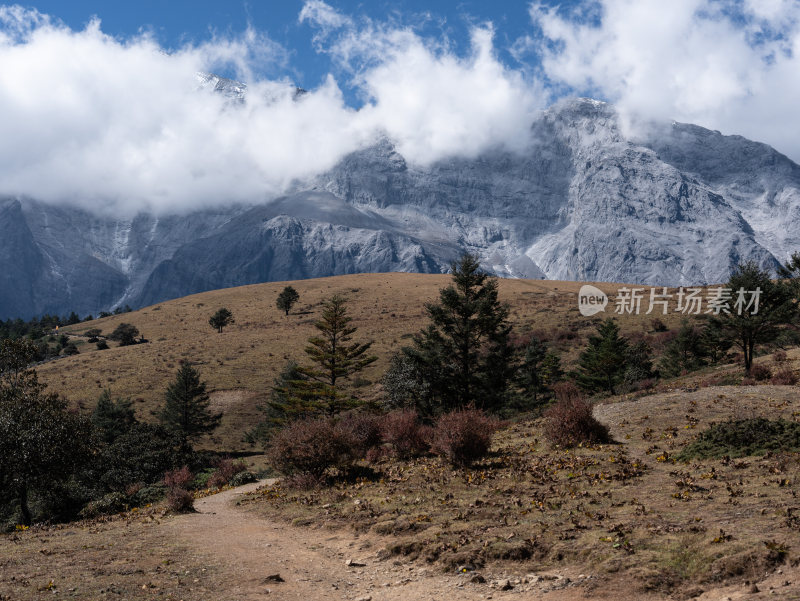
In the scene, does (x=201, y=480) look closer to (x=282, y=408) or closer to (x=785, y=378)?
(x=282, y=408)

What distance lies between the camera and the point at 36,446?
A: 20.7 meters

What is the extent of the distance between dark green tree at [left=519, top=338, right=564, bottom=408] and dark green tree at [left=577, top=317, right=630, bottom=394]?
9.36 ft

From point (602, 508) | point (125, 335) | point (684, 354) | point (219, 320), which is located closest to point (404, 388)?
point (602, 508)

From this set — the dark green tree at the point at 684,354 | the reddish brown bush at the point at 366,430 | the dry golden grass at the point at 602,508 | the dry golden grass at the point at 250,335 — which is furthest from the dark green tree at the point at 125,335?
the dry golden grass at the point at 602,508

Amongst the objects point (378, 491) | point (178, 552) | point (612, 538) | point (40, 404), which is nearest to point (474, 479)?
point (378, 491)

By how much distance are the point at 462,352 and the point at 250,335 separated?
160ft

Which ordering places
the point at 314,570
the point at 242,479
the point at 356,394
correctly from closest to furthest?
the point at 314,570
the point at 242,479
the point at 356,394

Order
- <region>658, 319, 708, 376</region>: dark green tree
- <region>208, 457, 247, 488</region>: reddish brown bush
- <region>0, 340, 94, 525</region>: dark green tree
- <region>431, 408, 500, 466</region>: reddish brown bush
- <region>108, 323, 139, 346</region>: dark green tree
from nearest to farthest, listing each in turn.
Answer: <region>431, 408, 500, 466</region>: reddish brown bush, <region>0, 340, 94, 525</region>: dark green tree, <region>208, 457, 247, 488</region>: reddish brown bush, <region>658, 319, 708, 376</region>: dark green tree, <region>108, 323, 139, 346</region>: dark green tree

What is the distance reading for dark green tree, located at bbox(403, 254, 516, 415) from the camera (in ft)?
120

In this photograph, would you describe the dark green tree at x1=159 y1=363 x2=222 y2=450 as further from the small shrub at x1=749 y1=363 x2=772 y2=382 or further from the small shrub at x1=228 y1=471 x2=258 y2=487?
the small shrub at x1=749 y1=363 x2=772 y2=382

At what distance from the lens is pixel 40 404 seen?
2338cm

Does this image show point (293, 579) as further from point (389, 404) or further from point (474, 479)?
point (389, 404)

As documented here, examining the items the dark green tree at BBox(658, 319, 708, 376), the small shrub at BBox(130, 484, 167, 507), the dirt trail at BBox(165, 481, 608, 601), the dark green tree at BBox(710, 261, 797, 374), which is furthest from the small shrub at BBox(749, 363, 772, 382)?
the small shrub at BBox(130, 484, 167, 507)

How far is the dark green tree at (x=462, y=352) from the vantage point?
1437 inches
